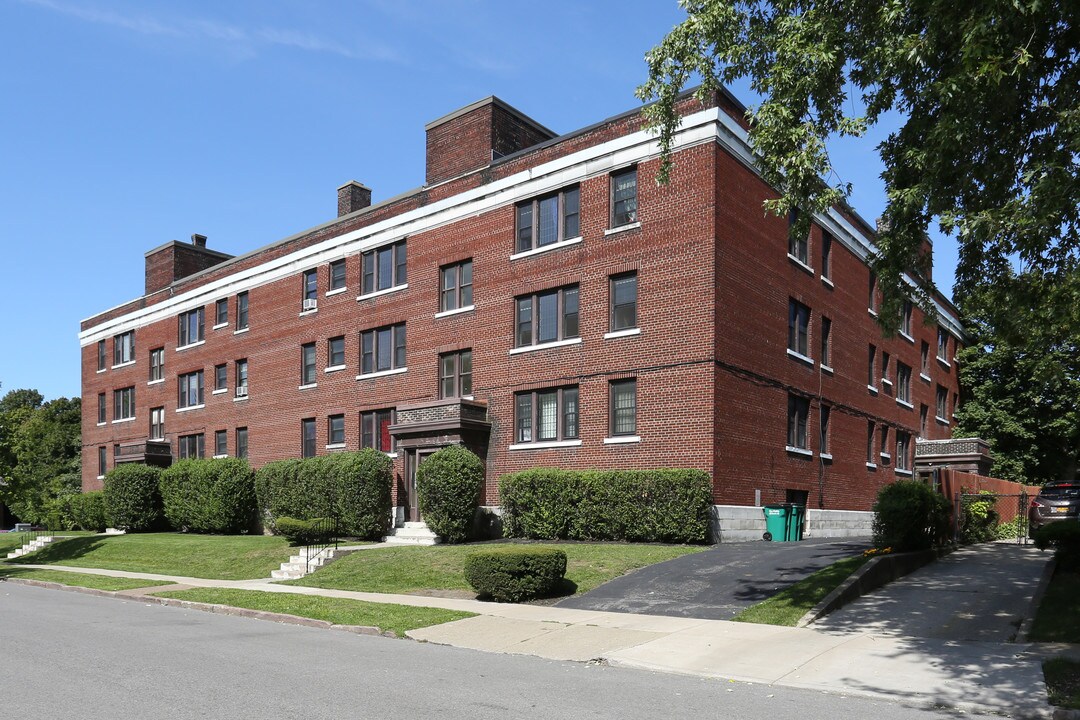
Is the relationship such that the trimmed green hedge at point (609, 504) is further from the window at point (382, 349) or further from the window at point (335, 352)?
the window at point (335, 352)

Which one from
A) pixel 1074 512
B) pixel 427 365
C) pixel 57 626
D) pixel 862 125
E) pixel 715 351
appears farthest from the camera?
pixel 427 365

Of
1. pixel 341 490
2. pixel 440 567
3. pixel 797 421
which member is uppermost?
pixel 797 421

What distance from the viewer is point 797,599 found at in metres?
15.4

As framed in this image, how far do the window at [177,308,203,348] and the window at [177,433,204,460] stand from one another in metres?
4.28

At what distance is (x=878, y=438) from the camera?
117 ft

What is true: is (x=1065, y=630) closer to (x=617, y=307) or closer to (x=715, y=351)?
(x=715, y=351)

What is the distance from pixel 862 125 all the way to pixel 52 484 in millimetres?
67256

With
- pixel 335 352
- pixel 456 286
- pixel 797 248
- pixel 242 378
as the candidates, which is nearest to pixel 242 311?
pixel 242 378

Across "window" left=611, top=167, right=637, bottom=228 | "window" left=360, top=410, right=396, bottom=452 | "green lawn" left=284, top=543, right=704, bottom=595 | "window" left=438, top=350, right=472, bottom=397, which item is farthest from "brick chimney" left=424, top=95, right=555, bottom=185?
"green lawn" left=284, top=543, right=704, bottom=595

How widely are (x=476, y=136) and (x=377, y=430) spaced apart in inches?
416

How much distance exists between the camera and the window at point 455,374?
3011 cm

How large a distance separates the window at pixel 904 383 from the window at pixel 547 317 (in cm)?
1796

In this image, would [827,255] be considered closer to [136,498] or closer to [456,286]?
[456,286]

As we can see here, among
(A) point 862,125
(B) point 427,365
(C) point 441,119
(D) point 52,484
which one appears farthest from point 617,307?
(D) point 52,484
